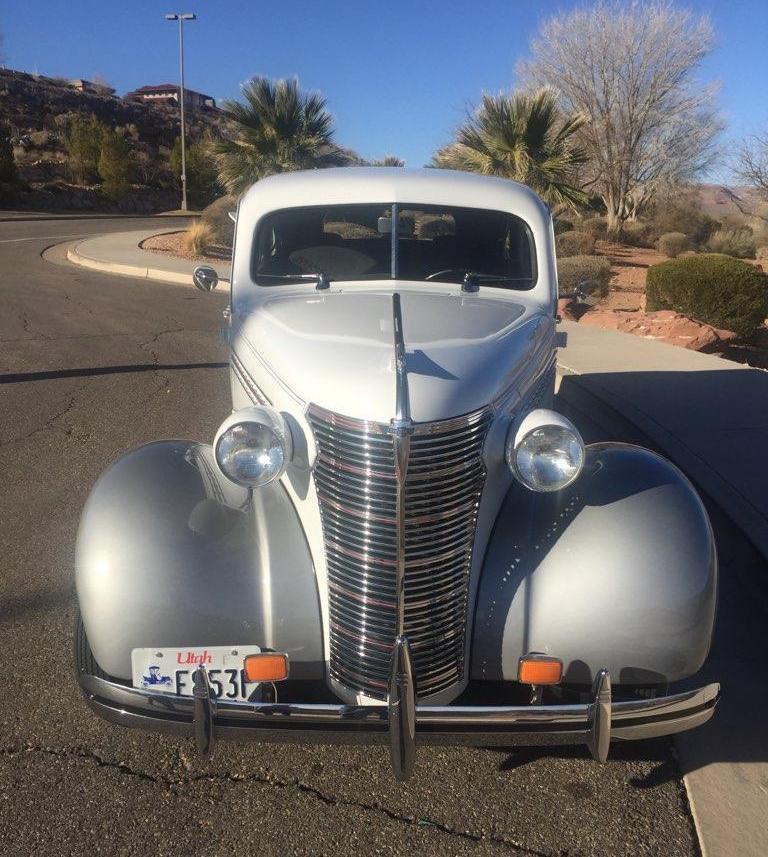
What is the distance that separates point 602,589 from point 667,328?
9705mm

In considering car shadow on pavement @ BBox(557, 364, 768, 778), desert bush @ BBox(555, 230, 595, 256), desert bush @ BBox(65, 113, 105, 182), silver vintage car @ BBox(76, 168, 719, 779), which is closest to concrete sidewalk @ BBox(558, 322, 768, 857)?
car shadow on pavement @ BBox(557, 364, 768, 778)

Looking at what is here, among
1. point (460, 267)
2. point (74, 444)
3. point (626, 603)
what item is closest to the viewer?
point (626, 603)

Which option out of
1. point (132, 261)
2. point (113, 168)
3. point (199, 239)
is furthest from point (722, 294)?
point (113, 168)

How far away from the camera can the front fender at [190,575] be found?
2336 mm

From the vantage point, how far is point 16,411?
650 cm

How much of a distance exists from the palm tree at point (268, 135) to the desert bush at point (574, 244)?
26.0ft

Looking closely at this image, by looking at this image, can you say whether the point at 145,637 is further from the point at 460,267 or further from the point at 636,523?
the point at 460,267

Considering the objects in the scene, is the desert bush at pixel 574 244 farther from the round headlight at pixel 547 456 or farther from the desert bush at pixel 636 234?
the round headlight at pixel 547 456

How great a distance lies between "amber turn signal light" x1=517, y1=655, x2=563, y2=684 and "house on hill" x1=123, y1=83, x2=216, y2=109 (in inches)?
3933

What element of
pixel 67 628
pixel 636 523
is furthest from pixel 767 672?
pixel 67 628

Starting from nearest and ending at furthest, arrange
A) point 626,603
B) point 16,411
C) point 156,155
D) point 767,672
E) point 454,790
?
point 626,603, point 454,790, point 767,672, point 16,411, point 156,155

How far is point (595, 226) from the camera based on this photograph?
94.1 feet

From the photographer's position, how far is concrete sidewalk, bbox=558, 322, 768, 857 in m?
2.60

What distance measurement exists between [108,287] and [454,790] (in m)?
13.4
